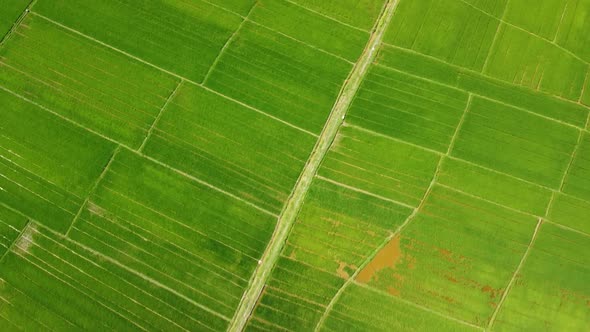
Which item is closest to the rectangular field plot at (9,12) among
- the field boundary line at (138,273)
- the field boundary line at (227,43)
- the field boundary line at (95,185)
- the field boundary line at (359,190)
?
the field boundary line at (95,185)

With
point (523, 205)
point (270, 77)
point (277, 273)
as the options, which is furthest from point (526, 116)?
point (277, 273)

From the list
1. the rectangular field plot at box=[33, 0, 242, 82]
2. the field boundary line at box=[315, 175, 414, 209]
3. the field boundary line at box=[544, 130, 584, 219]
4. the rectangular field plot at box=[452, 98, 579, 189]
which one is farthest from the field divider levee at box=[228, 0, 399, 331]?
the field boundary line at box=[544, 130, 584, 219]

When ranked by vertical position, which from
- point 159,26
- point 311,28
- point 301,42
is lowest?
point 159,26

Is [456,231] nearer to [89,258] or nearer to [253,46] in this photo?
[253,46]

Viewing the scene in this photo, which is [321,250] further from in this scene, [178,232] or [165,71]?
[165,71]

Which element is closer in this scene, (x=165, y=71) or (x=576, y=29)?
(x=165, y=71)

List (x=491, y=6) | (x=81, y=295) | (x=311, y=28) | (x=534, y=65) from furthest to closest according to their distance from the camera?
(x=491, y=6) < (x=311, y=28) < (x=534, y=65) < (x=81, y=295)

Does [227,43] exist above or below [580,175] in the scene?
below

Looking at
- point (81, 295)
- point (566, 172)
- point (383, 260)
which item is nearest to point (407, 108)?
point (383, 260)
